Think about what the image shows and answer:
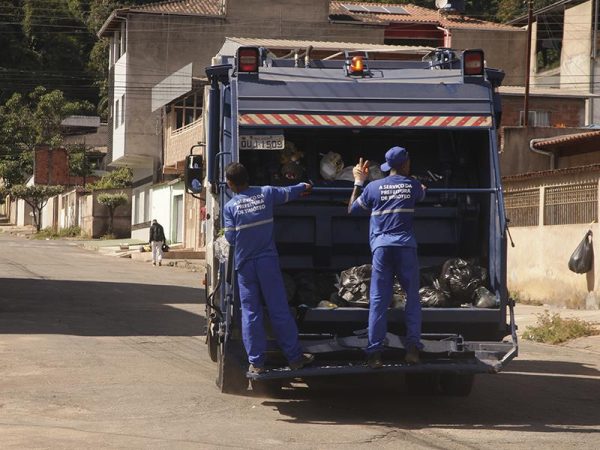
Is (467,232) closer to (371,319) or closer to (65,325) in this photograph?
(371,319)

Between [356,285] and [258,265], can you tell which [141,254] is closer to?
[356,285]

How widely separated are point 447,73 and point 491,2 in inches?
2186

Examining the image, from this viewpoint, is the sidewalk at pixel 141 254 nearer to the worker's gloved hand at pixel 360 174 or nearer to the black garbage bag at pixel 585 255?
the black garbage bag at pixel 585 255

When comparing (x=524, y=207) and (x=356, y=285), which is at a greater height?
(x=524, y=207)

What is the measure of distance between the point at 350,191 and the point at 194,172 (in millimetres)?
1838

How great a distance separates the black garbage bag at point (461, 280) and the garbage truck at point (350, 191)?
0.04 feet

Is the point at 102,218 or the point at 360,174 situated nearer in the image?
the point at 360,174

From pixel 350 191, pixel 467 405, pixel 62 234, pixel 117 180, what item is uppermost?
pixel 117 180

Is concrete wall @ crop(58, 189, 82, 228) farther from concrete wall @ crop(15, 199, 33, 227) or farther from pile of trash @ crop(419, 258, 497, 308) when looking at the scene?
pile of trash @ crop(419, 258, 497, 308)

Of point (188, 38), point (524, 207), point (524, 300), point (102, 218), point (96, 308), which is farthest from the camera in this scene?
point (102, 218)

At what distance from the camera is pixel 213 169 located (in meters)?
10.2

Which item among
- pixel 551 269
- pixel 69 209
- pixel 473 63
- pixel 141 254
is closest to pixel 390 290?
pixel 473 63

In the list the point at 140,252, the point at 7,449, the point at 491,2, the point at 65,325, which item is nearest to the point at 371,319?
the point at 7,449

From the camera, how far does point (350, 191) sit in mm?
9898
